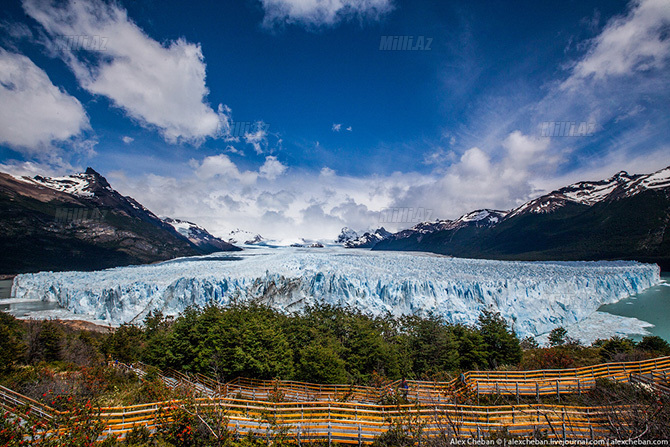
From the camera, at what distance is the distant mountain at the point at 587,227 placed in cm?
7406

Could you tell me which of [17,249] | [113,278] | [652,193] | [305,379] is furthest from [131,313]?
[652,193]

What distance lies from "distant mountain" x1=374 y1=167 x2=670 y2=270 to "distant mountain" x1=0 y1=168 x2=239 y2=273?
416ft

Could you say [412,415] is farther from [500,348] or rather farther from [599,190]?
[599,190]

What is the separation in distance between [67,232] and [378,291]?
102 metres

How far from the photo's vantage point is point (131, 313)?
117 ft

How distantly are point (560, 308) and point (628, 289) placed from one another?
18.5m

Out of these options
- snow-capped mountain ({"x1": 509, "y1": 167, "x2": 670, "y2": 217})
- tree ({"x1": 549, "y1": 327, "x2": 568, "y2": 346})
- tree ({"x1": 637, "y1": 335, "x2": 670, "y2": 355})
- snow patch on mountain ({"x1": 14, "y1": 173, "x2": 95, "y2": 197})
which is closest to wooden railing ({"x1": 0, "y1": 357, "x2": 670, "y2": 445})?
tree ({"x1": 637, "y1": 335, "x2": 670, "y2": 355})

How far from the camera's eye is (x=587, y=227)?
92.9 meters

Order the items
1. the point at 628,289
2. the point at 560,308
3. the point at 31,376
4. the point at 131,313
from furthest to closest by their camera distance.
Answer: the point at 628,289 → the point at 131,313 → the point at 560,308 → the point at 31,376

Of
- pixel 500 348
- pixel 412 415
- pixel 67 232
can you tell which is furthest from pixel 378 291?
pixel 67 232

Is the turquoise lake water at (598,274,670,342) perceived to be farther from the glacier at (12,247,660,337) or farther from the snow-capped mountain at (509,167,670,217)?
the snow-capped mountain at (509,167,670,217)

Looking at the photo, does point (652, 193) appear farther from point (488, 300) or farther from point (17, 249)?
point (17, 249)

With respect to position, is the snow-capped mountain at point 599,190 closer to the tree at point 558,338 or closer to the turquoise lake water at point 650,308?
the turquoise lake water at point 650,308

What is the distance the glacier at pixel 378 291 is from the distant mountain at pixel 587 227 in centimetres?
4218
